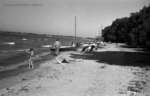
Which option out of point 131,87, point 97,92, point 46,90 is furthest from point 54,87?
point 131,87

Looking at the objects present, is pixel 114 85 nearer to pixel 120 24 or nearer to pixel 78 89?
pixel 78 89

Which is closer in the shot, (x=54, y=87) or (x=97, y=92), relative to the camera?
(x=97, y=92)

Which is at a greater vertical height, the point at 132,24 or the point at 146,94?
the point at 132,24

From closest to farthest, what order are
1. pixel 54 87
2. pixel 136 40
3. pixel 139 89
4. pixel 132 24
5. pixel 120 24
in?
pixel 139 89
pixel 54 87
pixel 136 40
pixel 132 24
pixel 120 24

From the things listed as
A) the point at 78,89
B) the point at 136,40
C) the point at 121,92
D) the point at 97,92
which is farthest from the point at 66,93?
the point at 136,40

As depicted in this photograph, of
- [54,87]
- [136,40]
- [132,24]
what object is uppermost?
[132,24]

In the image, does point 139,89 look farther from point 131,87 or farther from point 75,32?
point 75,32

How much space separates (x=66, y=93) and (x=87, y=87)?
5.32ft

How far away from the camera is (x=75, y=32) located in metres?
59.0

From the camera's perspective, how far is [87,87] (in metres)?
10.5

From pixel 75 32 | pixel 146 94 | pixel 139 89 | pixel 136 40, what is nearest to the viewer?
pixel 146 94

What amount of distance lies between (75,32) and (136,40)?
75.2 feet

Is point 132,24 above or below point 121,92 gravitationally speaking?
above

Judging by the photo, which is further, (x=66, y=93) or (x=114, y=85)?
(x=114, y=85)
